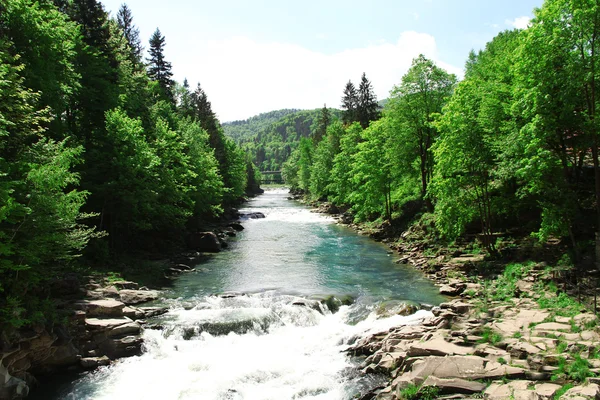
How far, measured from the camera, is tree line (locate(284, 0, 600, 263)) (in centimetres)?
1798

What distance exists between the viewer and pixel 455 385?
11383 mm

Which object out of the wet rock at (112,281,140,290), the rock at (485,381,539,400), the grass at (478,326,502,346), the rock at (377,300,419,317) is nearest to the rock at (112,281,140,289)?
the wet rock at (112,281,140,290)

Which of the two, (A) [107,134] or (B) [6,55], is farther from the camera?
(A) [107,134]

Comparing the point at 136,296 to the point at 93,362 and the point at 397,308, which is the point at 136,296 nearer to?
the point at 93,362

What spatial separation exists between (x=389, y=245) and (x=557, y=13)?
73.2 feet

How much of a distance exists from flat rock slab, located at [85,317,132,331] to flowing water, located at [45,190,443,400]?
1272mm

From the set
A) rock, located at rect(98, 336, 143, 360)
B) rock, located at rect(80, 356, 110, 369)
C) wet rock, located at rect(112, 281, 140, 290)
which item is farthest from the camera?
wet rock, located at rect(112, 281, 140, 290)

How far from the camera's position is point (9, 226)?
1425 cm

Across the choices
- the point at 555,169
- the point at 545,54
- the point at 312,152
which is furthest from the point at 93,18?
the point at 312,152

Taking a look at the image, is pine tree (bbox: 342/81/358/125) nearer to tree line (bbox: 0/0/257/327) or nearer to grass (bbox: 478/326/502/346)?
tree line (bbox: 0/0/257/327)

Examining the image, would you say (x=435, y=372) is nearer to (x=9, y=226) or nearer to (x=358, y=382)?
(x=358, y=382)

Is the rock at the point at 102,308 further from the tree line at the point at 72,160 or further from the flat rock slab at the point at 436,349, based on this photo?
the flat rock slab at the point at 436,349

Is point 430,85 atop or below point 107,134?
atop

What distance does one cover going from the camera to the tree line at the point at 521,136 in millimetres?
17984
